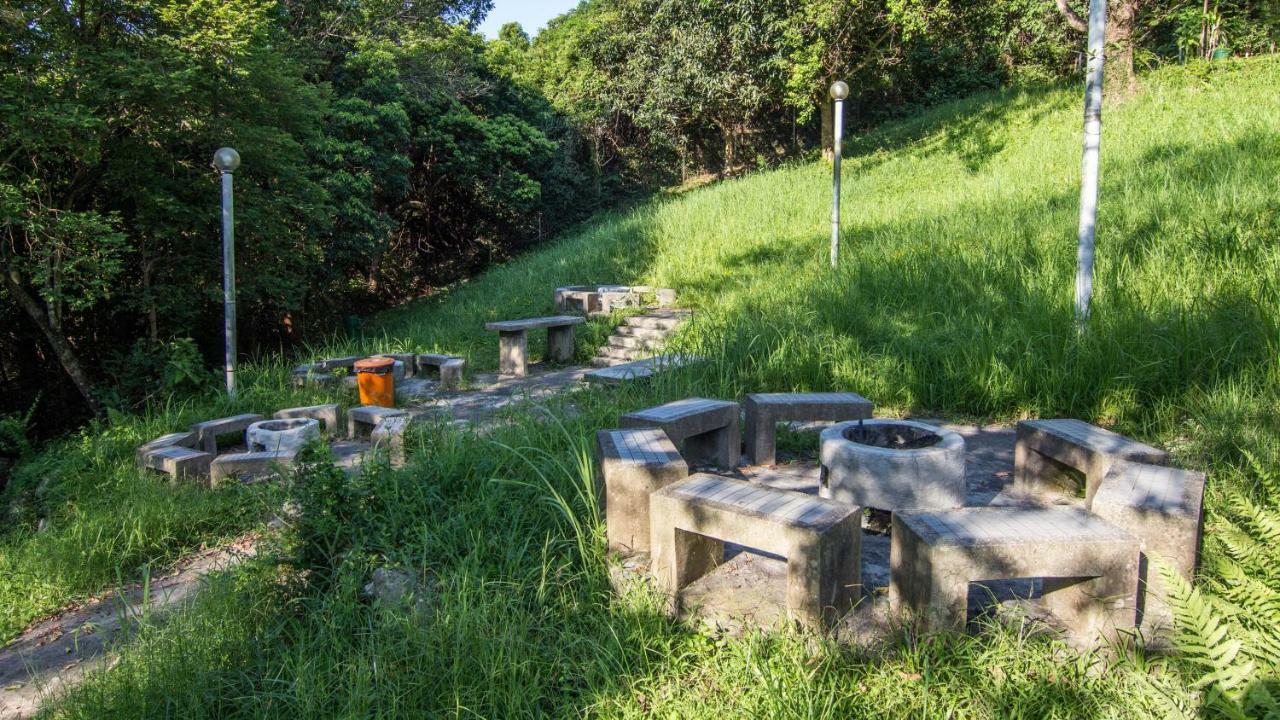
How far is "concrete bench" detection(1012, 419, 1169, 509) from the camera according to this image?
3175 millimetres

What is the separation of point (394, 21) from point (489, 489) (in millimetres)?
15261

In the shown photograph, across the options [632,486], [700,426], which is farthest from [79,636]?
[700,426]

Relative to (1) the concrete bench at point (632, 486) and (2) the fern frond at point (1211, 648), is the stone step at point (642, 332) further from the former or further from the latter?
(2) the fern frond at point (1211, 648)

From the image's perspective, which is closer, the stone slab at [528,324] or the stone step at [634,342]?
the stone slab at [528,324]

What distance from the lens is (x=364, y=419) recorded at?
625 cm

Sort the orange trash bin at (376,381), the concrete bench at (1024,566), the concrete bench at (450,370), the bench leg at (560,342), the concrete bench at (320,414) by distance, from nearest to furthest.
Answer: the concrete bench at (1024,566)
the concrete bench at (320,414)
the orange trash bin at (376,381)
the concrete bench at (450,370)
the bench leg at (560,342)

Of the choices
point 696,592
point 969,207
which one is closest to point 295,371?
point 696,592

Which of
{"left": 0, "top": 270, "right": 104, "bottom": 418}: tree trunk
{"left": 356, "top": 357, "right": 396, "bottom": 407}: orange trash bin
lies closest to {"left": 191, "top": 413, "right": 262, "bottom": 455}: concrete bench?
{"left": 356, "top": 357, "right": 396, "bottom": 407}: orange trash bin

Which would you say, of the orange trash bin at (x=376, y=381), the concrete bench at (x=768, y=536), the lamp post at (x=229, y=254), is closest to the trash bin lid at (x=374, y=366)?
the orange trash bin at (x=376, y=381)

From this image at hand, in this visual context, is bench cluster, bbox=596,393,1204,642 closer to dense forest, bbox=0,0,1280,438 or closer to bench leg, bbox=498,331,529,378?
bench leg, bbox=498,331,529,378

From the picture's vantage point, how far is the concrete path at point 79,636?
301 cm

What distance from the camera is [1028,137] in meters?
13.2

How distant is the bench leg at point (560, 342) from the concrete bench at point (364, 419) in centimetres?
326

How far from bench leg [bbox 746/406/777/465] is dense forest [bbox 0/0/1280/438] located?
5951mm
